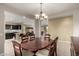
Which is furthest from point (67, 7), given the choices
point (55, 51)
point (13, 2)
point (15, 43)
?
point (15, 43)

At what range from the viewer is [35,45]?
81.6 inches

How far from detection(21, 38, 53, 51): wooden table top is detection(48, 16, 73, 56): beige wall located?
19cm

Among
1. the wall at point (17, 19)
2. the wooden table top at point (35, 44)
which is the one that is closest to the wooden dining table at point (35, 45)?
the wooden table top at point (35, 44)

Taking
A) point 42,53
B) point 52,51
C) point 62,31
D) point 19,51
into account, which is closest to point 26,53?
point 19,51

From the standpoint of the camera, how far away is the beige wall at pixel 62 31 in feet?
6.60

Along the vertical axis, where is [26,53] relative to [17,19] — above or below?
below

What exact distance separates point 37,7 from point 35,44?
25.3 inches

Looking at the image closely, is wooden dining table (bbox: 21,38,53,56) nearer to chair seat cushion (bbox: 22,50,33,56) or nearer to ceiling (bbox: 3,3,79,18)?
chair seat cushion (bbox: 22,50,33,56)

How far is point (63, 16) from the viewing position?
80.4 inches

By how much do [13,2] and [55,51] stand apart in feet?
3.60

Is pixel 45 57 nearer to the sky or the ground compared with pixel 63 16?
nearer to the ground

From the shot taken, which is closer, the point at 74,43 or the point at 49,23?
the point at 74,43

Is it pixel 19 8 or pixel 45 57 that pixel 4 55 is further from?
pixel 19 8

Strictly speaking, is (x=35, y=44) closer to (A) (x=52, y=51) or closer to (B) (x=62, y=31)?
(A) (x=52, y=51)
